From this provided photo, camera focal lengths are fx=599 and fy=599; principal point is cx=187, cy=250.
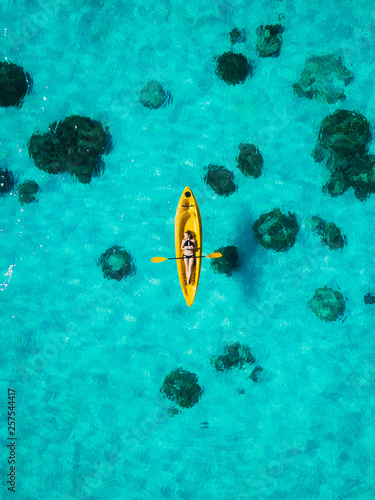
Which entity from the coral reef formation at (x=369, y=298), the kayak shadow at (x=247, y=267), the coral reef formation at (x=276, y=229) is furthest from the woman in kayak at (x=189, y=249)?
the coral reef formation at (x=369, y=298)

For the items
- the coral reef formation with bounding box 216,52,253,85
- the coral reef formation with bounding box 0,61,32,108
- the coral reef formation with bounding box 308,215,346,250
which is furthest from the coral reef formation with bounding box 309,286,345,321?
the coral reef formation with bounding box 0,61,32,108

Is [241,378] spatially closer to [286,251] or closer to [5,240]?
[286,251]

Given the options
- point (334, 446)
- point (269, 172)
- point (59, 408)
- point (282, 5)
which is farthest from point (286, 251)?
point (59, 408)

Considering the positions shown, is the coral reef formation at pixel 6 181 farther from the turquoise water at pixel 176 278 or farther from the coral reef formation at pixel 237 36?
the coral reef formation at pixel 237 36

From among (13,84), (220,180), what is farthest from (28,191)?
(220,180)

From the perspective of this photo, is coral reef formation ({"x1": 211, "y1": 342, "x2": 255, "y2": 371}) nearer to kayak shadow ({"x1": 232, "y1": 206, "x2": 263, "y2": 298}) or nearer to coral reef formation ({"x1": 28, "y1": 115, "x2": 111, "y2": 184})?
kayak shadow ({"x1": 232, "y1": 206, "x2": 263, "y2": 298})

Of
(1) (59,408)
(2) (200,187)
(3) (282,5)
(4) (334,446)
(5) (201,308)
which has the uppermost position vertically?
(3) (282,5)
